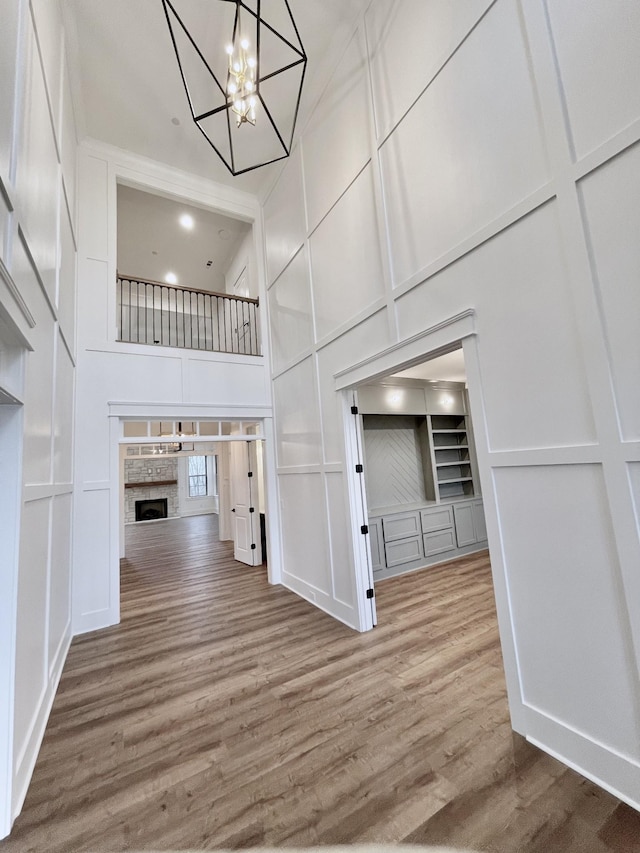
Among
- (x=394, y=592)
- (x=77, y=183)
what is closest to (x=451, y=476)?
(x=394, y=592)

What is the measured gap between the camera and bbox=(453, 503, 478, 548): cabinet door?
18.0 feet

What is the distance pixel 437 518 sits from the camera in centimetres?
529

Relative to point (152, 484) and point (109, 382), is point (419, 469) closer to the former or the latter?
point (109, 382)

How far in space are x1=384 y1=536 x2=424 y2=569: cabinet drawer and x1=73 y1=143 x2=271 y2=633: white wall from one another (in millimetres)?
2497

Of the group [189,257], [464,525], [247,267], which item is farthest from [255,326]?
[464,525]

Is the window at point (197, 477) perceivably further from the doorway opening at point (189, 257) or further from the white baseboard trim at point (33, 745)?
the white baseboard trim at point (33, 745)

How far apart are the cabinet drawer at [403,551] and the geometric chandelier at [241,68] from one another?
14.4 feet

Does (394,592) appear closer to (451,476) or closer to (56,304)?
(451,476)

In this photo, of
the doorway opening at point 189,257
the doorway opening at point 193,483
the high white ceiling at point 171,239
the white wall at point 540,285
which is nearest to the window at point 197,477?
the doorway opening at point 193,483

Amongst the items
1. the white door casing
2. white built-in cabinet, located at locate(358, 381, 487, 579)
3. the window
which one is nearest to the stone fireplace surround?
the window

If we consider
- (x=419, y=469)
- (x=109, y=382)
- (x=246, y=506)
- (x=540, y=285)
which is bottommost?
(x=246, y=506)

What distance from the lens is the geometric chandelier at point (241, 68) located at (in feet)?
8.86

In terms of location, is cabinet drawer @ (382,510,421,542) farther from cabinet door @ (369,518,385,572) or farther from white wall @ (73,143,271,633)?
white wall @ (73,143,271,633)

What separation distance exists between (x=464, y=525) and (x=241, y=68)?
578 cm
